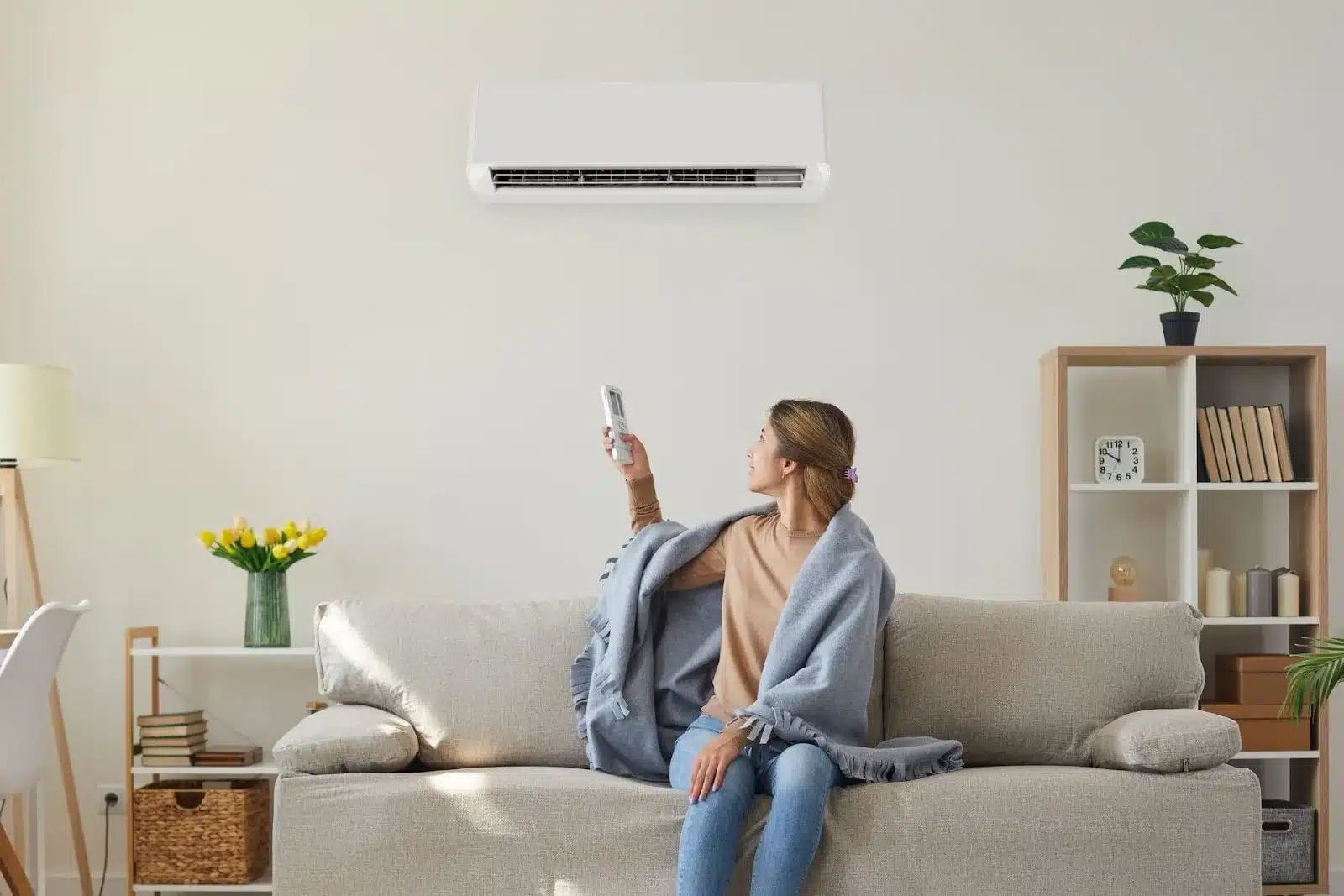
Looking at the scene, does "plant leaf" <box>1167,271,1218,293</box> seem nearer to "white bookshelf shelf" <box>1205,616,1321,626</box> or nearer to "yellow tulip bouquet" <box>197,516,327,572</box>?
"white bookshelf shelf" <box>1205,616,1321,626</box>

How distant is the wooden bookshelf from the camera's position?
12.2ft

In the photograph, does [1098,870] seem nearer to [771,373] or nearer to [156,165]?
[771,373]

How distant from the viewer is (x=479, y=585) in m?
3.98

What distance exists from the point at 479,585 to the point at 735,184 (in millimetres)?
1610

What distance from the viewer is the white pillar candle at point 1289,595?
3723 millimetres

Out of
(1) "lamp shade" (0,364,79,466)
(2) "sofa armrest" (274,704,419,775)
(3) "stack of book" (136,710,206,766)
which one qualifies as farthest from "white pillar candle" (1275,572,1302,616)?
(1) "lamp shade" (0,364,79,466)

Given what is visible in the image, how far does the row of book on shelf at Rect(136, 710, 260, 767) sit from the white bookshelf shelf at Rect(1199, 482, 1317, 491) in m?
2.73

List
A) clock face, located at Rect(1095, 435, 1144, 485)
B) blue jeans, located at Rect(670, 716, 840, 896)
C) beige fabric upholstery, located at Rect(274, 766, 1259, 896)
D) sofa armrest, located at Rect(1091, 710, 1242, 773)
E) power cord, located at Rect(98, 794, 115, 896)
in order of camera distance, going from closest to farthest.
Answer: blue jeans, located at Rect(670, 716, 840, 896), beige fabric upholstery, located at Rect(274, 766, 1259, 896), sofa armrest, located at Rect(1091, 710, 1242, 773), clock face, located at Rect(1095, 435, 1144, 485), power cord, located at Rect(98, 794, 115, 896)

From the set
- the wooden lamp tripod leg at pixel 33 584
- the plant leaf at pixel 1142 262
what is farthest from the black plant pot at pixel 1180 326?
the wooden lamp tripod leg at pixel 33 584

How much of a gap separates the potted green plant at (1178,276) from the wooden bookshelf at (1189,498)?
3.0 inches

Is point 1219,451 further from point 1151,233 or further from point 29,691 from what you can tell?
A: point 29,691

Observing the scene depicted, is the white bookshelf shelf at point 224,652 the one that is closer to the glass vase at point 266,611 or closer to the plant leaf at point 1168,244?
the glass vase at point 266,611

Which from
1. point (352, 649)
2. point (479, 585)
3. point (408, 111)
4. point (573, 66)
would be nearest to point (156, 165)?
point (408, 111)

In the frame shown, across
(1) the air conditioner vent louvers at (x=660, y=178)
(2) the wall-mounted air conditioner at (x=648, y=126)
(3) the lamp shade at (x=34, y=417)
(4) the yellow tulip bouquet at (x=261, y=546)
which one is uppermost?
(2) the wall-mounted air conditioner at (x=648, y=126)
